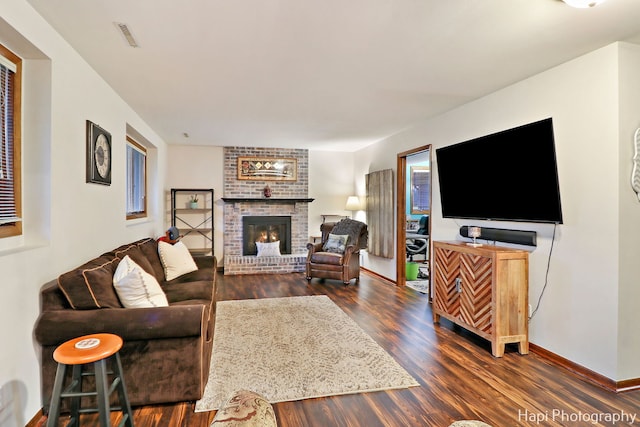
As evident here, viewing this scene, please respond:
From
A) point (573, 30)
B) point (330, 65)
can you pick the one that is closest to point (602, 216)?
point (573, 30)

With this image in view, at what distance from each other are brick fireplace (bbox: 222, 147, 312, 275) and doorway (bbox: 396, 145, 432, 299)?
2.04 m

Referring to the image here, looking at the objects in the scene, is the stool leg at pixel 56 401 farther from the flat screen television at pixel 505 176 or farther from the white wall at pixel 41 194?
the flat screen television at pixel 505 176

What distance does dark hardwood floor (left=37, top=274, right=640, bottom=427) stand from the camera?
2002 mm

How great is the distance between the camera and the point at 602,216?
97.6 inches

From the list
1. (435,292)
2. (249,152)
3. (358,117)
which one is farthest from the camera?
(249,152)

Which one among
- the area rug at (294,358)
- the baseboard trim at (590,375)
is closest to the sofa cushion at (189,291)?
the area rug at (294,358)

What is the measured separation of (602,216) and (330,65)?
7.61 ft

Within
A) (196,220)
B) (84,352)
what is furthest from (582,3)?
(196,220)

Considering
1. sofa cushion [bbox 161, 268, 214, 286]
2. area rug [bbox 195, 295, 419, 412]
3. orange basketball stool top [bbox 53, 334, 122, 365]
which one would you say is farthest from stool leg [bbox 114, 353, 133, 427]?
sofa cushion [bbox 161, 268, 214, 286]

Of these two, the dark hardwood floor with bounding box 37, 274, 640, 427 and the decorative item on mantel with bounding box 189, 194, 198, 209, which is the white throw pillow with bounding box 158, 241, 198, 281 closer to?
the dark hardwood floor with bounding box 37, 274, 640, 427

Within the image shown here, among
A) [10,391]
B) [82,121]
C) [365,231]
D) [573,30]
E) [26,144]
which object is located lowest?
[10,391]

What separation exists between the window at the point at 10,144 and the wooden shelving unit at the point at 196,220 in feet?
14.5

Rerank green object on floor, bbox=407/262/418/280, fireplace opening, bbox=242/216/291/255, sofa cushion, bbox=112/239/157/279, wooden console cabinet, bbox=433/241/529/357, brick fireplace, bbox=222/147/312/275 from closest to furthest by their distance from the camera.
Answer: wooden console cabinet, bbox=433/241/529/357 → sofa cushion, bbox=112/239/157/279 → green object on floor, bbox=407/262/418/280 → brick fireplace, bbox=222/147/312/275 → fireplace opening, bbox=242/216/291/255

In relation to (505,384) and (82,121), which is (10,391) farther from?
(505,384)
